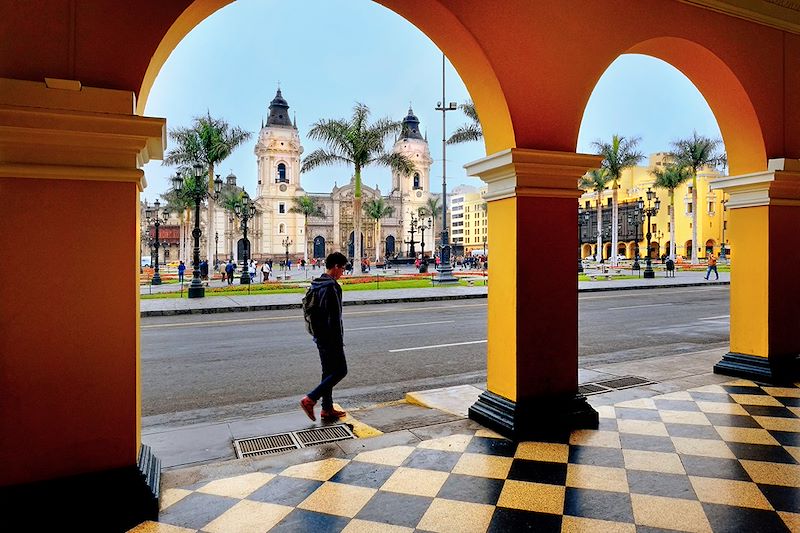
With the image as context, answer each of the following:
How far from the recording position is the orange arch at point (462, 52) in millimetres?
3582

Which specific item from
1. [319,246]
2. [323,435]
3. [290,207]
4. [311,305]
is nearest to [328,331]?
[311,305]

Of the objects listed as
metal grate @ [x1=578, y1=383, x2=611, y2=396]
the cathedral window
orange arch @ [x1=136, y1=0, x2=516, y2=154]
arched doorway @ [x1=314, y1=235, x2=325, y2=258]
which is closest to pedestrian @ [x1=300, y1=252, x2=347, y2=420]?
orange arch @ [x1=136, y1=0, x2=516, y2=154]

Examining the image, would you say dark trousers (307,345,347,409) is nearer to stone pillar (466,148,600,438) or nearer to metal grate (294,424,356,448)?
metal grate (294,424,356,448)

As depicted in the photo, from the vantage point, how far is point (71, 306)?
2889 millimetres

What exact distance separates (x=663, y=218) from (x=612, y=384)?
69655 millimetres

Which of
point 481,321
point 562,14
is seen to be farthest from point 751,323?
point 481,321

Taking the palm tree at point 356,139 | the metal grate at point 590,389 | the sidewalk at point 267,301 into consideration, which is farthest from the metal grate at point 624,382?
the palm tree at point 356,139

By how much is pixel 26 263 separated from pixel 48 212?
0.31m

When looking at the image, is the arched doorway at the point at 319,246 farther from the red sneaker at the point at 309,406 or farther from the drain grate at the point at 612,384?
the red sneaker at the point at 309,406

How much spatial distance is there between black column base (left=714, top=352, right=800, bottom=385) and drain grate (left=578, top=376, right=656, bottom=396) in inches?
42.4

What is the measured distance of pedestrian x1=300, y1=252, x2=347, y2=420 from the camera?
4766mm

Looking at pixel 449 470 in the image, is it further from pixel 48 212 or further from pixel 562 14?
pixel 562 14

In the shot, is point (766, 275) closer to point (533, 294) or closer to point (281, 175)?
point (533, 294)

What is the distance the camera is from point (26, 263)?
2797mm
